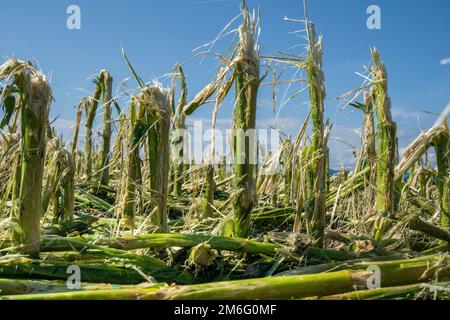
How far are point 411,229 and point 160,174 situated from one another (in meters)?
1.56

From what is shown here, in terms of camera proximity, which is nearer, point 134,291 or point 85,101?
point 134,291

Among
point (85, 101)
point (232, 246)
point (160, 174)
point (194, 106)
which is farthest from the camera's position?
point (85, 101)

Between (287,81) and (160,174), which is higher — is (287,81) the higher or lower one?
the higher one

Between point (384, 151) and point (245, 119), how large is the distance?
90 centimetres

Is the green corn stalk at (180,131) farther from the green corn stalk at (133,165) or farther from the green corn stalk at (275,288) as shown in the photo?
the green corn stalk at (275,288)

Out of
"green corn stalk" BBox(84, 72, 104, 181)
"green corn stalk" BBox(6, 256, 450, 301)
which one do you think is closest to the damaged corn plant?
"green corn stalk" BBox(6, 256, 450, 301)

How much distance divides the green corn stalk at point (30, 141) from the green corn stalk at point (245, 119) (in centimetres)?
111

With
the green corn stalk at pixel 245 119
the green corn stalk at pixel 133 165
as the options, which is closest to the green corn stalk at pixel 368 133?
the green corn stalk at pixel 245 119

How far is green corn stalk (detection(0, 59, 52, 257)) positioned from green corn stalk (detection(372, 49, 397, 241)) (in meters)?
1.97

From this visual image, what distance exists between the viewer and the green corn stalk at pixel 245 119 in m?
3.23

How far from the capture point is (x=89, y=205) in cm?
491
